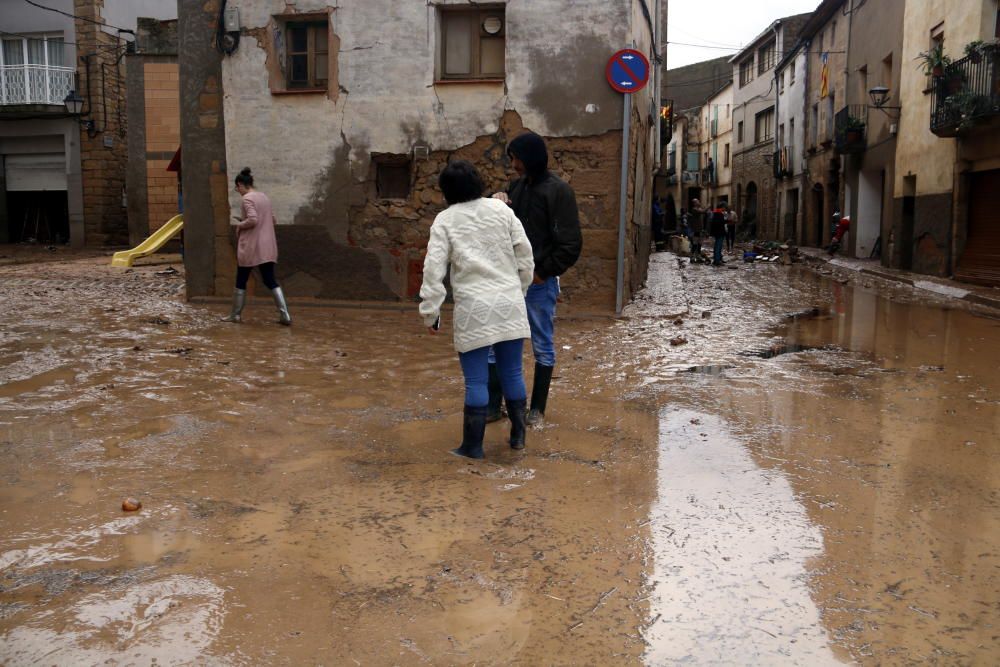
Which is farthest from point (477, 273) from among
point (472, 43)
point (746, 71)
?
point (746, 71)

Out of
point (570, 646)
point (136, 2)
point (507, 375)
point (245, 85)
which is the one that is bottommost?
point (570, 646)

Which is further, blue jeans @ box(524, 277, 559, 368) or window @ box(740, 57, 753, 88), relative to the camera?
window @ box(740, 57, 753, 88)

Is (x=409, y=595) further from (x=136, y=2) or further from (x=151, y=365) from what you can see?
(x=136, y=2)

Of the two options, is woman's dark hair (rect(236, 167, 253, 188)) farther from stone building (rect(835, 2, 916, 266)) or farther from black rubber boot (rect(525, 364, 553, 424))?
stone building (rect(835, 2, 916, 266))

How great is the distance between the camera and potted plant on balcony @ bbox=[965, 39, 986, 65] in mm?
14271

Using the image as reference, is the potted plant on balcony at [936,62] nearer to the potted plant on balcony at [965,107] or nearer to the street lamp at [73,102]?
the potted plant on balcony at [965,107]

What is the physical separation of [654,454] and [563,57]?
644 cm

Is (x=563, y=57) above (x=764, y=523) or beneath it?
above

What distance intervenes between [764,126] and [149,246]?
2936 cm

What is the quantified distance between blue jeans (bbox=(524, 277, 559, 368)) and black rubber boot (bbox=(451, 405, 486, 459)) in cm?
77

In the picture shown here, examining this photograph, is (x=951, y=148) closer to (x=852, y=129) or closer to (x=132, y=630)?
(x=852, y=129)

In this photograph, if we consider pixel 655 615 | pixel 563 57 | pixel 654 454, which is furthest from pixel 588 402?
pixel 563 57

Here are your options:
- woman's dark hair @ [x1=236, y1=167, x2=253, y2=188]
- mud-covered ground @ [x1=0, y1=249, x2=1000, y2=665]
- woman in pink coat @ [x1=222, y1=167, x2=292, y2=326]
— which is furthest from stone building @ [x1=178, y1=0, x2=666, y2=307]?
mud-covered ground @ [x1=0, y1=249, x2=1000, y2=665]

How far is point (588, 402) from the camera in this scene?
223 inches
